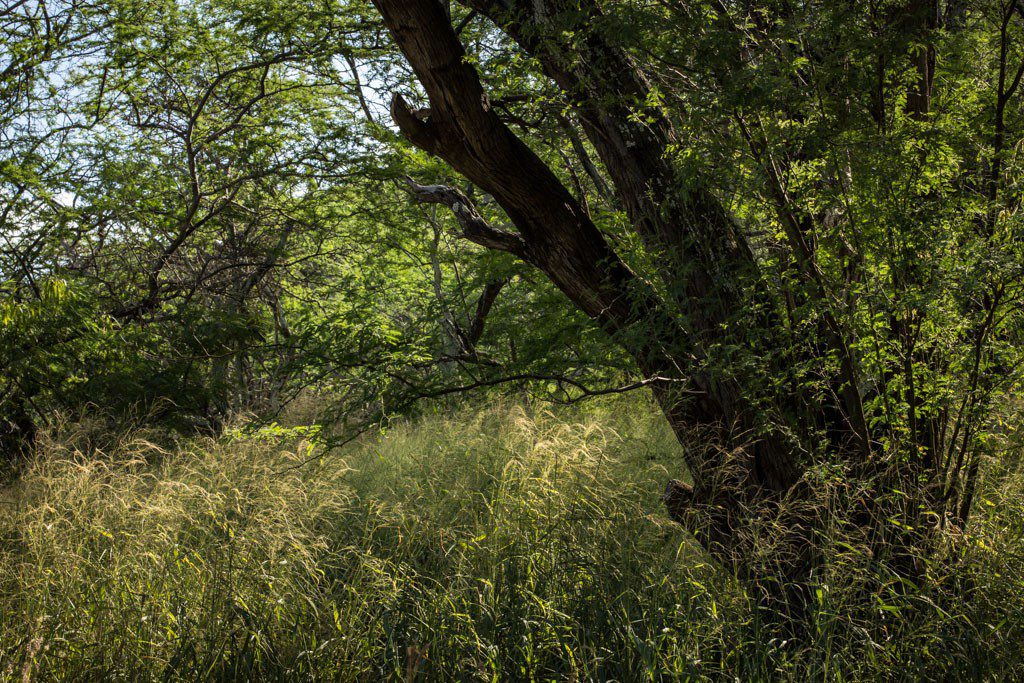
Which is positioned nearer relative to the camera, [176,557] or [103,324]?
[176,557]

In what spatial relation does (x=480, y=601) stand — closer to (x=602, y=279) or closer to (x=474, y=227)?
(x=602, y=279)

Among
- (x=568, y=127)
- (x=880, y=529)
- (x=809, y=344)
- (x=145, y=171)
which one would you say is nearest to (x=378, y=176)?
(x=145, y=171)

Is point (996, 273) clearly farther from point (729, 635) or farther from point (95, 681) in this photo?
point (95, 681)

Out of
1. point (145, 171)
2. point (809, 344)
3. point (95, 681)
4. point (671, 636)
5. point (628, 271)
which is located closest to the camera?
point (671, 636)

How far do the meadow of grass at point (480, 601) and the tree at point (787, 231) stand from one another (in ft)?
1.01

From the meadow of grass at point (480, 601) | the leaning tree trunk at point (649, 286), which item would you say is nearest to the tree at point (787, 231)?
the leaning tree trunk at point (649, 286)

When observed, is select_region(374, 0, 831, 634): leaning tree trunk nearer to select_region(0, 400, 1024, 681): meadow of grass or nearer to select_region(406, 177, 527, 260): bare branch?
select_region(406, 177, 527, 260): bare branch

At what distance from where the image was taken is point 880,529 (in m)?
3.58

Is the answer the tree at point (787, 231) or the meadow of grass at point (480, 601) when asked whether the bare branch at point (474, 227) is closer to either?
the tree at point (787, 231)

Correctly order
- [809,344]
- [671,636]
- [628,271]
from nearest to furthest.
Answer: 1. [671,636]
2. [809,344]
3. [628,271]

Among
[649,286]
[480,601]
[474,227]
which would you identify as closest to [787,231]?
[649,286]

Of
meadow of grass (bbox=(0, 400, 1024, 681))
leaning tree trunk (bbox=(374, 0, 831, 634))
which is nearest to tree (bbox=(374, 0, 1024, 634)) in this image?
leaning tree trunk (bbox=(374, 0, 831, 634))

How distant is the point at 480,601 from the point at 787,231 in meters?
2.25

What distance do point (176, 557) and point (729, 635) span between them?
2824 millimetres
